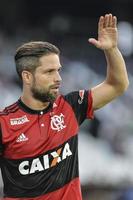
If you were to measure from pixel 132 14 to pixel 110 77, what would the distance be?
7795 mm

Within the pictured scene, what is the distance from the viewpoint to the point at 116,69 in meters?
4.73

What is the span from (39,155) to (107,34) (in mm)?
945

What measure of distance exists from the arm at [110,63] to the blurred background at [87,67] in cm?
423

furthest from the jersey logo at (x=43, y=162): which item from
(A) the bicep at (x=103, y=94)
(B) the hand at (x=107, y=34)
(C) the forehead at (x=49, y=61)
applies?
(B) the hand at (x=107, y=34)

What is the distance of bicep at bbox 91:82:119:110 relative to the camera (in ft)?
15.7

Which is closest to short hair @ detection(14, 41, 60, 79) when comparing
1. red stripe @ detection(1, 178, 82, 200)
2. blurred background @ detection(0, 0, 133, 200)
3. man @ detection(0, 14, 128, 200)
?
man @ detection(0, 14, 128, 200)

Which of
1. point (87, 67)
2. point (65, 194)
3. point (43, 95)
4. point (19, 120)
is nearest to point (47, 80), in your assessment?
point (43, 95)

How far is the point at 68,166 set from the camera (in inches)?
181

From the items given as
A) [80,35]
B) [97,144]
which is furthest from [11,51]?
[97,144]

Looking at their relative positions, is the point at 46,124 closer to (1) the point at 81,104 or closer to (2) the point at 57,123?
(2) the point at 57,123

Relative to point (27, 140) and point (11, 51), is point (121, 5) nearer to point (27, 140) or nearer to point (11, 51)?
point (11, 51)

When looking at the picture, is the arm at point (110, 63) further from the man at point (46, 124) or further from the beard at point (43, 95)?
the beard at point (43, 95)

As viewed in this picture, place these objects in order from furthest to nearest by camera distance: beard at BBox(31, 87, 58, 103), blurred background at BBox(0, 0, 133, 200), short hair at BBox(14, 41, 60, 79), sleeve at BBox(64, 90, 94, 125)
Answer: blurred background at BBox(0, 0, 133, 200) < sleeve at BBox(64, 90, 94, 125) < short hair at BBox(14, 41, 60, 79) < beard at BBox(31, 87, 58, 103)

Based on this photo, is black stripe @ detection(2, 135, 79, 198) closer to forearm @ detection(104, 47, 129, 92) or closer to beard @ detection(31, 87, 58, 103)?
beard @ detection(31, 87, 58, 103)
